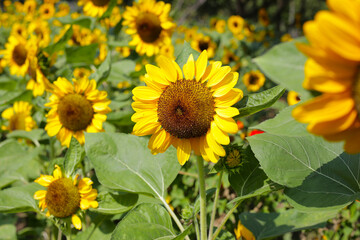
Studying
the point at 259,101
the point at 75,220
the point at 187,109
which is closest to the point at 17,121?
the point at 75,220

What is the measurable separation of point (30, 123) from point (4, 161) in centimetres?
39

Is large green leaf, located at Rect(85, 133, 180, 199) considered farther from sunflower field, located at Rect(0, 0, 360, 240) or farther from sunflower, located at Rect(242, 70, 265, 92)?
sunflower, located at Rect(242, 70, 265, 92)

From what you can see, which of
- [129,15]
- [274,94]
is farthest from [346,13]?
[129,15]

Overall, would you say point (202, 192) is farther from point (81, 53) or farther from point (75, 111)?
point (81, 53)

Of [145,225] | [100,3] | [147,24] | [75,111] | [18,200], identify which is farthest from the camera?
[100,3]

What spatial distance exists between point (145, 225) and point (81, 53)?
140 cm

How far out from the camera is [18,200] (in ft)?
4.09

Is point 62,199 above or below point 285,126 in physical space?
below

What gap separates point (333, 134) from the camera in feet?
1.60

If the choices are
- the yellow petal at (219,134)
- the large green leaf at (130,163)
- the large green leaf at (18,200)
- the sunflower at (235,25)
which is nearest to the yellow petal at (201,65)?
the yellow petal at (219,134)

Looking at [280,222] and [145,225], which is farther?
[280,222]

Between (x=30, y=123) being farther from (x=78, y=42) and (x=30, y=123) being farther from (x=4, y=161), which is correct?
(x=78, y=42)

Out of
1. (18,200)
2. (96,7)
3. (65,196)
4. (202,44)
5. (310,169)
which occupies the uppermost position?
(310,169)

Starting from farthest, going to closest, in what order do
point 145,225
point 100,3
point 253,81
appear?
1. point 253,81
2. point 100,3
3. point 145,225
